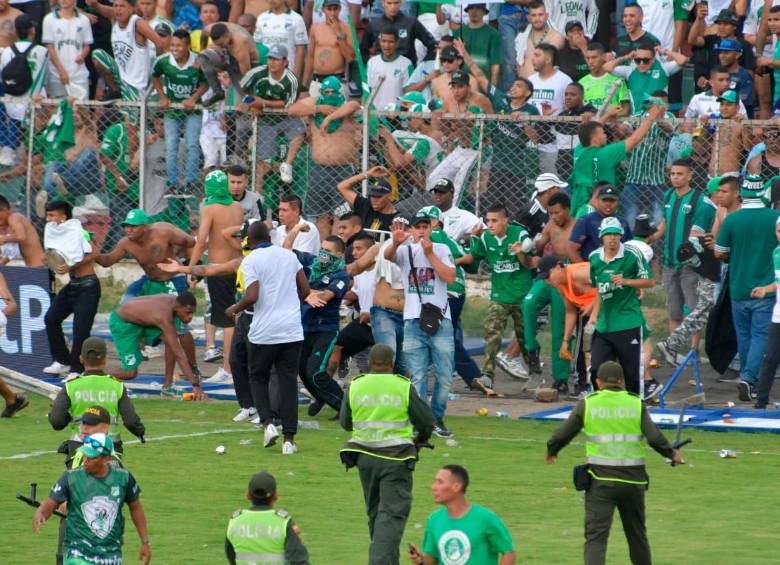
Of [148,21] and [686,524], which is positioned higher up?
[148,21]

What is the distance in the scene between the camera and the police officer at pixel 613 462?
10445 mm

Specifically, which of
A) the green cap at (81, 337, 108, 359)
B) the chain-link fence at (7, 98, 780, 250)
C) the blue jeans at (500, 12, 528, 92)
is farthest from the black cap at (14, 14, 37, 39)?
the green cap at (81, 337, 108, 359)

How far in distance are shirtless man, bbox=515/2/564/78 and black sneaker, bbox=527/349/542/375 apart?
5.10 m

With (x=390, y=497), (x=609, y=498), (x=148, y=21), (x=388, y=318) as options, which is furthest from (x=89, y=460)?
(x=148, y=21)

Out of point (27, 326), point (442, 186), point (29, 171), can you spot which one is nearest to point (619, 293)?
point (442, 186)

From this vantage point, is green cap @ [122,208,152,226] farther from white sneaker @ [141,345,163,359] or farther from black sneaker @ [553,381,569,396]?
black sneaker @ [553,381,569,396]

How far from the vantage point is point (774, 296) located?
17.7 meters

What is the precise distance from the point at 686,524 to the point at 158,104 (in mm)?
12124

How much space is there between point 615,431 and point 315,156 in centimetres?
1157

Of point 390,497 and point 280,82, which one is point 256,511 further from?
point 280,82

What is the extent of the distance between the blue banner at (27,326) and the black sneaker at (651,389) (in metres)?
7.11

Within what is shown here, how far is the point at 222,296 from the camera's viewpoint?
1895 centimetres

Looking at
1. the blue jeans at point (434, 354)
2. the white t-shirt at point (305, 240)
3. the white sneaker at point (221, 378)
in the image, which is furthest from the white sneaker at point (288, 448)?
the white sneaker at point (221, 378)

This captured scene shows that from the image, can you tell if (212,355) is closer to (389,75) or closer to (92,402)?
(389,75)
